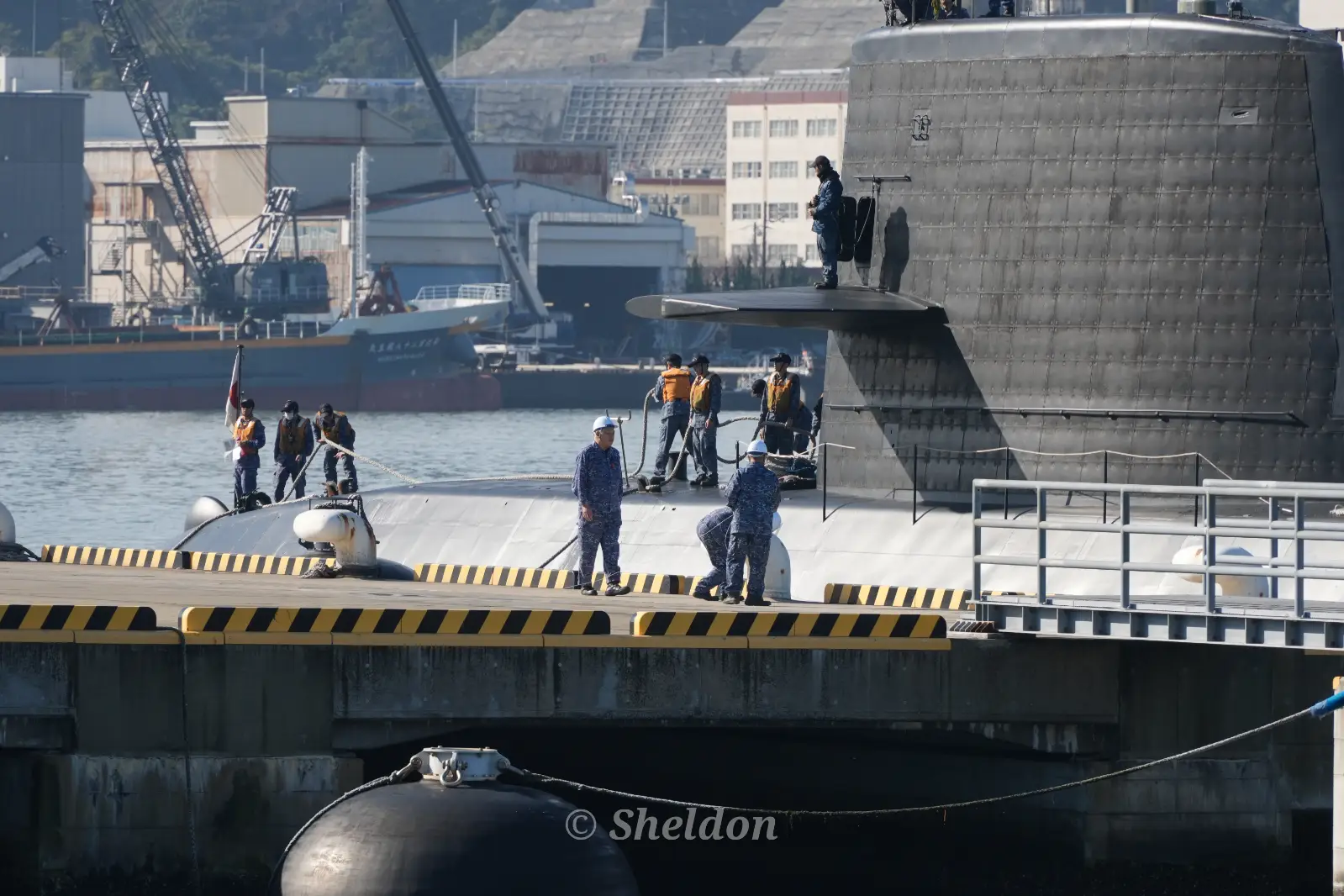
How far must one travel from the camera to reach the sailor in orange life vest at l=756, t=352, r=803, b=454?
1047 inches

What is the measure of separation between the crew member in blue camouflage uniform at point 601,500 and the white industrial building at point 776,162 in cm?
14358

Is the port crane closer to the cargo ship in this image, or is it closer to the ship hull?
the cargo ship

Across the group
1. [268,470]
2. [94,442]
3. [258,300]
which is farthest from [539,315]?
[268,470]

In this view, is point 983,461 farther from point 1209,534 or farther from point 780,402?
point 1209,534

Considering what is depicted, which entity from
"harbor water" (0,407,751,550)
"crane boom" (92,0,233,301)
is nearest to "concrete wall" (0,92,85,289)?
"crane boom" (92,0,233,301)

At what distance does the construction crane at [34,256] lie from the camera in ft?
424

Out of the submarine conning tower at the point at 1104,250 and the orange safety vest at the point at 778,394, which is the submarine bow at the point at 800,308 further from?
the orange safety vest at the point at 778,394

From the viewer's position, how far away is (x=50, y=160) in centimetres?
13325

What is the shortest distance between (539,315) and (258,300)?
15468 millimetres

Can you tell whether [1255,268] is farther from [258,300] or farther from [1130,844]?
[258,300]

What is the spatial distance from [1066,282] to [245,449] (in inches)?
602

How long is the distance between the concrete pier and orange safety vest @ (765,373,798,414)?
8612mm

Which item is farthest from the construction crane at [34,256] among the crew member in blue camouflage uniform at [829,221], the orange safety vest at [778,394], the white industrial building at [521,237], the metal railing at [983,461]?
the crew member in blue camouflage uniform at [829,221]

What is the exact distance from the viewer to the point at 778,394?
2669 cm
